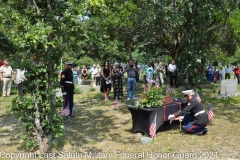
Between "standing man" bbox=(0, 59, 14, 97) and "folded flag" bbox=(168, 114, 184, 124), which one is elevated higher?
"standing man" bbox=(0, 59, 14, 97)

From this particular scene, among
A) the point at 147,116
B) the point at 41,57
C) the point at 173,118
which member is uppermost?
the point at 41,57

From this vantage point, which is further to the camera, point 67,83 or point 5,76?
point 5,76

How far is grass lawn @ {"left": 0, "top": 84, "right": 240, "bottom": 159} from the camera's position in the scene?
19.9ft

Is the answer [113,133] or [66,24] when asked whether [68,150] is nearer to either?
[113,133]

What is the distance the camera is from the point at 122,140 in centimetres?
704

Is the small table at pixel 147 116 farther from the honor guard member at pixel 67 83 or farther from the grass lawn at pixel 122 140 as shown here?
the honor guard member at pixel 67 83

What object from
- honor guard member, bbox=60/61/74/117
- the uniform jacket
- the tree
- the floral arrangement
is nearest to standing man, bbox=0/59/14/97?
honor guard member, bbox=60/61/74/117

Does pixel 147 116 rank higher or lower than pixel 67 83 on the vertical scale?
lower

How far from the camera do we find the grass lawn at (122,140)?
607 cm

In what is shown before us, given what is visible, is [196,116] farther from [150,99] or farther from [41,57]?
[41,57]

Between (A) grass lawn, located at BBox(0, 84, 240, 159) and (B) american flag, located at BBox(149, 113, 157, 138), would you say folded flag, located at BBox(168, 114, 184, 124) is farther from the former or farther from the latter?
(B) american flag, located at BBox(149, 113, 157, 138)

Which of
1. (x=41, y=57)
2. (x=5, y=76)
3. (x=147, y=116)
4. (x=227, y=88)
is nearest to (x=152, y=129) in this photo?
(x=147, y=116)

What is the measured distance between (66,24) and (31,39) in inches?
44.1

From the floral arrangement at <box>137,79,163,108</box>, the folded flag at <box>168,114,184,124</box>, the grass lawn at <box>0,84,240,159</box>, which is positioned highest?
the floral arrangement at <box>137,79,163,108</box>
